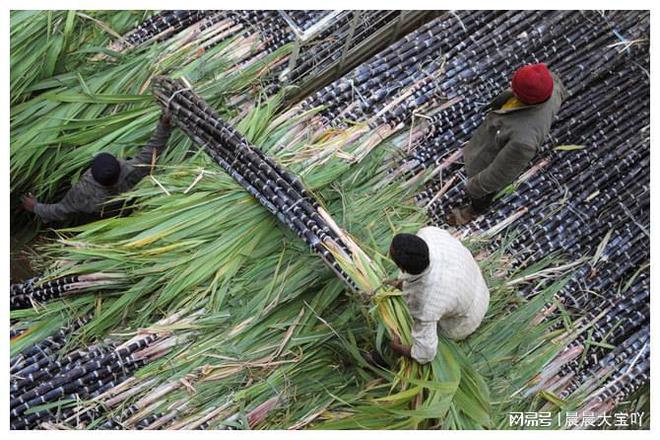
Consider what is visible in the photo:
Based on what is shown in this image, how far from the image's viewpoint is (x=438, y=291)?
296 cm

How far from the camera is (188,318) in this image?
3.43 m

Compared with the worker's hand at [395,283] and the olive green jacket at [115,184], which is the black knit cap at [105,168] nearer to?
the olive green jacket at [115,184]

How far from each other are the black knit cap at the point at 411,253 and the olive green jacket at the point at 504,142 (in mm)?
980

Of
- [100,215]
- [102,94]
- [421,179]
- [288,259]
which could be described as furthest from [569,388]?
[102,94]

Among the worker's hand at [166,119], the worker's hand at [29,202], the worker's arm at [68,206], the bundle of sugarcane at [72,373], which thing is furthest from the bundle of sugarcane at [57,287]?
the worker's hand at [166,119]

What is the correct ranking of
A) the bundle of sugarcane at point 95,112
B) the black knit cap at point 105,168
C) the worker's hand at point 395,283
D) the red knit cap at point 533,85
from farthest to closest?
the bundle of sugarcane at point 95,112 < the black knit cap at point 105,168 < the red knit cap at point 533,85 < the worker's hand at point 395,283

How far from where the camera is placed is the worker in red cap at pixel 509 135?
11.5 feet

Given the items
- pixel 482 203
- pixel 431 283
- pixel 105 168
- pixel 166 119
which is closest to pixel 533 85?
pixel 482 203

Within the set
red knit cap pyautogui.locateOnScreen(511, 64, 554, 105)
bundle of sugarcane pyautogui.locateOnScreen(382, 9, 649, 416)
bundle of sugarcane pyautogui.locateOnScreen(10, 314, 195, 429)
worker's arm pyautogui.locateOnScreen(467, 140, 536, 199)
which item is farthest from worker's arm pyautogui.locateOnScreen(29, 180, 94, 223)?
red knit cap pyautogui.locateOnScreen(511, 64, 554, 105)

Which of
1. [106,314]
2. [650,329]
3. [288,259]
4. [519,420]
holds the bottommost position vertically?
[650,329]

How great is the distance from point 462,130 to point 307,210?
3.89 feet

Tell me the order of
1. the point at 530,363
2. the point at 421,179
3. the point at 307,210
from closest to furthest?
the point at 307,210 → the point at 530,363 → the point at 421,179

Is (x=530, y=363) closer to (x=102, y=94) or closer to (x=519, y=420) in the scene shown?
(x=519, y=420)

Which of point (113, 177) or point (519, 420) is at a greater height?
point (113, 177)
